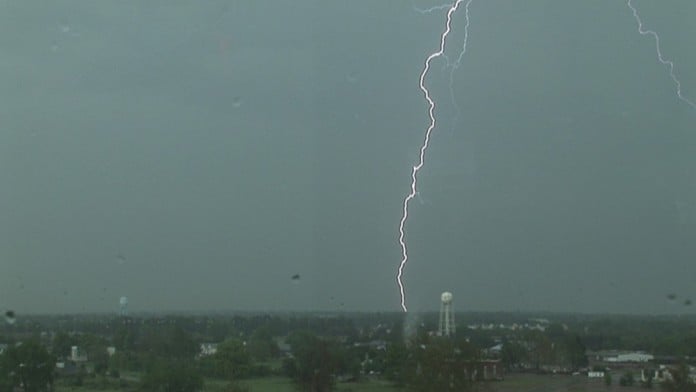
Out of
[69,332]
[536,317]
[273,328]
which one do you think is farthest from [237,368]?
[536,317]

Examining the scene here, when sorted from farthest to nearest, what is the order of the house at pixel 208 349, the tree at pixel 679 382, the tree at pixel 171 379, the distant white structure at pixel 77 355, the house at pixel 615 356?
1. the house at pixel 208 349
2. the distant white structure at pixel 77 355
3. the house at pixel 615 356
4. the tree at pixel 171 379
5. the tree at pixel 679 382

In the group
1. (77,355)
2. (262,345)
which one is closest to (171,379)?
(262,345)

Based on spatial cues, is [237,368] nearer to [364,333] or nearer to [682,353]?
[364,333]

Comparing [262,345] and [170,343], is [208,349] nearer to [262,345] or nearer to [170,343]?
[170,343]

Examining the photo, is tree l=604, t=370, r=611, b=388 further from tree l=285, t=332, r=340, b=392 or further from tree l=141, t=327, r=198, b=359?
Result: tree l=141, t=327, r=198, b=359

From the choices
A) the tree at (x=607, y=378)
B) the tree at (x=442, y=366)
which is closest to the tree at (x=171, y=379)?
the tree at (x=442, y=366)

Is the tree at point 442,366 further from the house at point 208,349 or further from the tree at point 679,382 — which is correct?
the house at point 208,349
